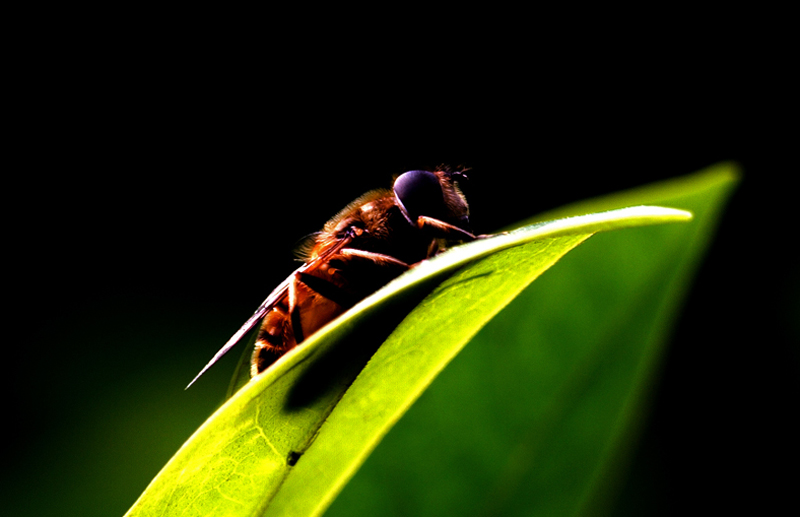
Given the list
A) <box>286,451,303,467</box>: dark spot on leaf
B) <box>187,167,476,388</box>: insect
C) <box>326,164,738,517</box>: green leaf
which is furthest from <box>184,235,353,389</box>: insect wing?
<box>286,451,303,467</box>: dark spot on leaf

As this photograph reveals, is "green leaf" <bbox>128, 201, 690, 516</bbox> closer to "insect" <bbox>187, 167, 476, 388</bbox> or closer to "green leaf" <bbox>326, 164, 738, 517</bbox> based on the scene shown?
"green leaf" <bbox>326, 164, 738, 517</bbox>

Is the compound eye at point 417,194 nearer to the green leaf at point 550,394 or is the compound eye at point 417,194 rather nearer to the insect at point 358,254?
the insect at point 358,254

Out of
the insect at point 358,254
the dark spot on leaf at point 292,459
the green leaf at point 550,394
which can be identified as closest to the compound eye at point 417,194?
the insect at point 358,254

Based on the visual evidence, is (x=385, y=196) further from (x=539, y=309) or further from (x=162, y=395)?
(x=162, y=395)

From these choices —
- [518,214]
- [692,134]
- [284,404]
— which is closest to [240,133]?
[518,214]

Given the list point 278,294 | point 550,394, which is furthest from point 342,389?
point 278,294

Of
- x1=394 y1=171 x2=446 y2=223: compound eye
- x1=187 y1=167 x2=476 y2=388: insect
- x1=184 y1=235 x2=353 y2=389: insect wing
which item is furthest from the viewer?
x1=394 y1=171 x2=446 y2=223: compound eye

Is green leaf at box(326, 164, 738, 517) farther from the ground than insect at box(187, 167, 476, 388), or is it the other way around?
insect at box(187, 167, 476, 388)
